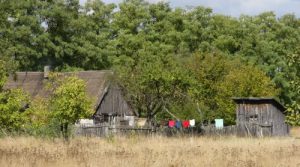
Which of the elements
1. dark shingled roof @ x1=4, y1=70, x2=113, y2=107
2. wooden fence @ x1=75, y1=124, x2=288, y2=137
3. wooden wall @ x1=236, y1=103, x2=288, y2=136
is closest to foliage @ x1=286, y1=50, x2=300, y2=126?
wooden fence @ x1=75, y1=124, x2=288, y2=137

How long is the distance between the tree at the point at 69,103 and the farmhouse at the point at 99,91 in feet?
58.7

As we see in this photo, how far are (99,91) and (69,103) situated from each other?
20130 millimetres

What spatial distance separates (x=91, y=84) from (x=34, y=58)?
1772 centimetres

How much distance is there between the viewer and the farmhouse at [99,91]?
47562 millimetres

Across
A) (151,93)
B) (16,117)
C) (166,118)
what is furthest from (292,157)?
(166,118)

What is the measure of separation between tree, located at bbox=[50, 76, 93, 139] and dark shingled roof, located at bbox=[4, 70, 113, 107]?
17.7m

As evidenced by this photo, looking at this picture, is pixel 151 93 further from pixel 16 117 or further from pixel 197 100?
pixel 16 117

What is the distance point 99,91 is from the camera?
47656mm

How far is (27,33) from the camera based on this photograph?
195ft

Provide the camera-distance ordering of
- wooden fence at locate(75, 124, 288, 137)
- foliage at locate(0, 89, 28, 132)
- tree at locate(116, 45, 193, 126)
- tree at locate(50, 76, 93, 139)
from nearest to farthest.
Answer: foliage at locate(0, 89, 28, 132)
tree at locate(50, 76, 93, 139)
wooden fence at locate(75, 124, 288, 137)
tree at locate(116, 45, 193, 126)

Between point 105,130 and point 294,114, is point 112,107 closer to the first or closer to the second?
point 105,130

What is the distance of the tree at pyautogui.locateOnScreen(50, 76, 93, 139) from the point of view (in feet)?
90.3

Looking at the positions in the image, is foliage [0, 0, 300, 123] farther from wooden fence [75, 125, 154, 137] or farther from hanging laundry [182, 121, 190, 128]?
wooden fence [75, 125, 154, 137]

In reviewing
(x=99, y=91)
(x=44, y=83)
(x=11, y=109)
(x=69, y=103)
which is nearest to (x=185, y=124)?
(x=99, y=91)
